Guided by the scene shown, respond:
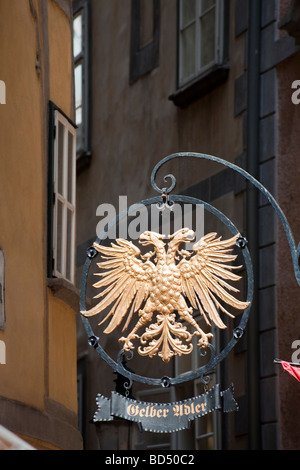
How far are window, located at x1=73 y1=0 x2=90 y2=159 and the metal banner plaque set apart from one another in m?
7.96

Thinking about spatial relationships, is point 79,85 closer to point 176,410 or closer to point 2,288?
point 2,288

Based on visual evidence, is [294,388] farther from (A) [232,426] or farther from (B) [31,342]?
(B) [31,342]

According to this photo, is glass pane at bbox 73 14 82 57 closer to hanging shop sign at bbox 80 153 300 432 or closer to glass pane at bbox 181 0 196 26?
glass pane at bbox 181 0 196 26

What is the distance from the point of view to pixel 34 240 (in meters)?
13.1

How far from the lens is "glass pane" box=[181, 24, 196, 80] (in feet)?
53.7

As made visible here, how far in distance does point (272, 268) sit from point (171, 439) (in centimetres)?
254

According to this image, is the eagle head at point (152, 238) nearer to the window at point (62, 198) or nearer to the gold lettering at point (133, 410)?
the gold lettering at point (133, 410)

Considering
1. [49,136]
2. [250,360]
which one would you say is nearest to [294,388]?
[250,360]

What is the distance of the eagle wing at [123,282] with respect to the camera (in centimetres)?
1098

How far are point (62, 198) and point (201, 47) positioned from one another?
304 cm

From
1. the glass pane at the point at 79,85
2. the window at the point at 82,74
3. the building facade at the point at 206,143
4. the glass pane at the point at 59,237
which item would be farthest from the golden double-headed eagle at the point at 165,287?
the glass pane at the point at 79,85

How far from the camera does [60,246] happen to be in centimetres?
1363

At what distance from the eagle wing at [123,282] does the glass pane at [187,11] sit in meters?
5.80

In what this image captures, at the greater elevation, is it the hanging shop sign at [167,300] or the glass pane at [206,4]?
the glass pane at [206,4]
